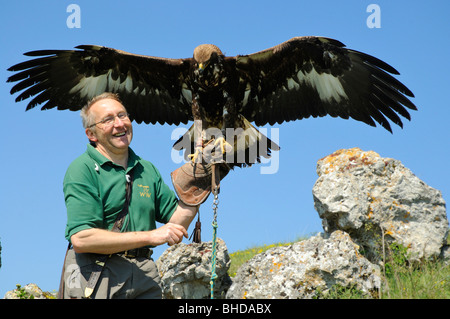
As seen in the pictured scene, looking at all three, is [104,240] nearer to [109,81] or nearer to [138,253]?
[138,253]

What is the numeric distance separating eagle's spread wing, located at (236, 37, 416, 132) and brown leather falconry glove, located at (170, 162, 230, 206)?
2.86 m

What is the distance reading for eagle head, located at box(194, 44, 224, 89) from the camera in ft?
19.7

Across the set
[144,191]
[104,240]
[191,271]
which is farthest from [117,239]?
[191,271]

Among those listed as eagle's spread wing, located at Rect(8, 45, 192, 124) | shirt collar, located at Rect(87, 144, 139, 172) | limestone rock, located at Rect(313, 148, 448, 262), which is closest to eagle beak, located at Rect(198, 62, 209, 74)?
eagle's spread wing, located at Rect(8, 45, 192, 124)

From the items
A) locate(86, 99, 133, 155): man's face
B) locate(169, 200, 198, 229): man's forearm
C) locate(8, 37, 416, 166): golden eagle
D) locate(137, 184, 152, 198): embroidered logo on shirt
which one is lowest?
locate(169, 200, 198, 229): man's forearm

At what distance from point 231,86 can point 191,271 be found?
247cm

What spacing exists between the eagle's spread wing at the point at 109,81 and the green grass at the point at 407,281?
Result: 3.25 meters

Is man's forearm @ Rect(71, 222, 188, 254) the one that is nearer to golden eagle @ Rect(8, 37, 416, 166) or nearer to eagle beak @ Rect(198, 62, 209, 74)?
golden eagle @ Rect(8, 37, 416, 166)

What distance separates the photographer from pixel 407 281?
5.11 metres

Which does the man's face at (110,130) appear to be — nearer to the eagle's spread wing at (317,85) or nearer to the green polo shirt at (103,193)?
the green polo shirt at (103,193)

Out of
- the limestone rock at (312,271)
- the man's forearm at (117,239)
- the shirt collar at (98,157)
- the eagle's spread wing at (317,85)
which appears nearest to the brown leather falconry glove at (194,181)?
the shirt collar at (98,157)
